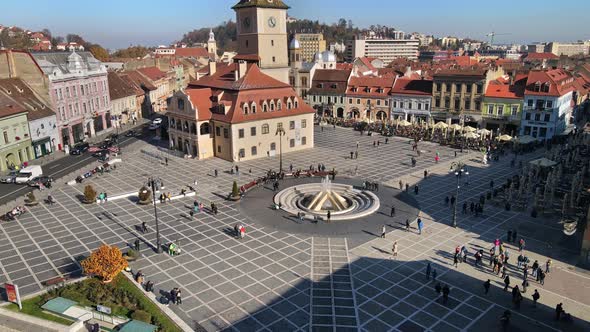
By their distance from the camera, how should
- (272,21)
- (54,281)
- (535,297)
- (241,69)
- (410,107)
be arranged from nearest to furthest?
(535,297) → (54,281) → (241,69) → (272,21) → (410,107)

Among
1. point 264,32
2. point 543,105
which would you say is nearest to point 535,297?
point 543,105

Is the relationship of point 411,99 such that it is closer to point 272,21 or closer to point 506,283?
point 272,21

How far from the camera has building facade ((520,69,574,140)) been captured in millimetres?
66000

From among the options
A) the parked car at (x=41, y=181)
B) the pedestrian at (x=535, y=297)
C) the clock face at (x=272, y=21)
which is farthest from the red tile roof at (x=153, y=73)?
the pedestrian at (x=535, y=297)

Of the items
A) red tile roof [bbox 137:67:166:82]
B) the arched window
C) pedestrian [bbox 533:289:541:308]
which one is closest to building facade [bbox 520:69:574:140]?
the arched window

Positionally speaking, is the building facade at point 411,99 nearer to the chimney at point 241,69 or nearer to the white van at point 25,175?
the chimney at point 241,69

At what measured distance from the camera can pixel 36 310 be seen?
2470 cm

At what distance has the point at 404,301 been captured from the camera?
85.3 feet

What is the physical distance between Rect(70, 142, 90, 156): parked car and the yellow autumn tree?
40877 mm

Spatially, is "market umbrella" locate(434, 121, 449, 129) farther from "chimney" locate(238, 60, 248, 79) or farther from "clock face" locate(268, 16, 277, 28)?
"chimney" locate(238, 60, 248, 79)

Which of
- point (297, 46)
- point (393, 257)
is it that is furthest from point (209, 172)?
point (297, 46)

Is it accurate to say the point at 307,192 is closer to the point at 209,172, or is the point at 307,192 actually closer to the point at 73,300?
the point at 209,172

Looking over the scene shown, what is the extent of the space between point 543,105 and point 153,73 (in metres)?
82.0

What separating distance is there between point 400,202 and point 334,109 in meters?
51.9
